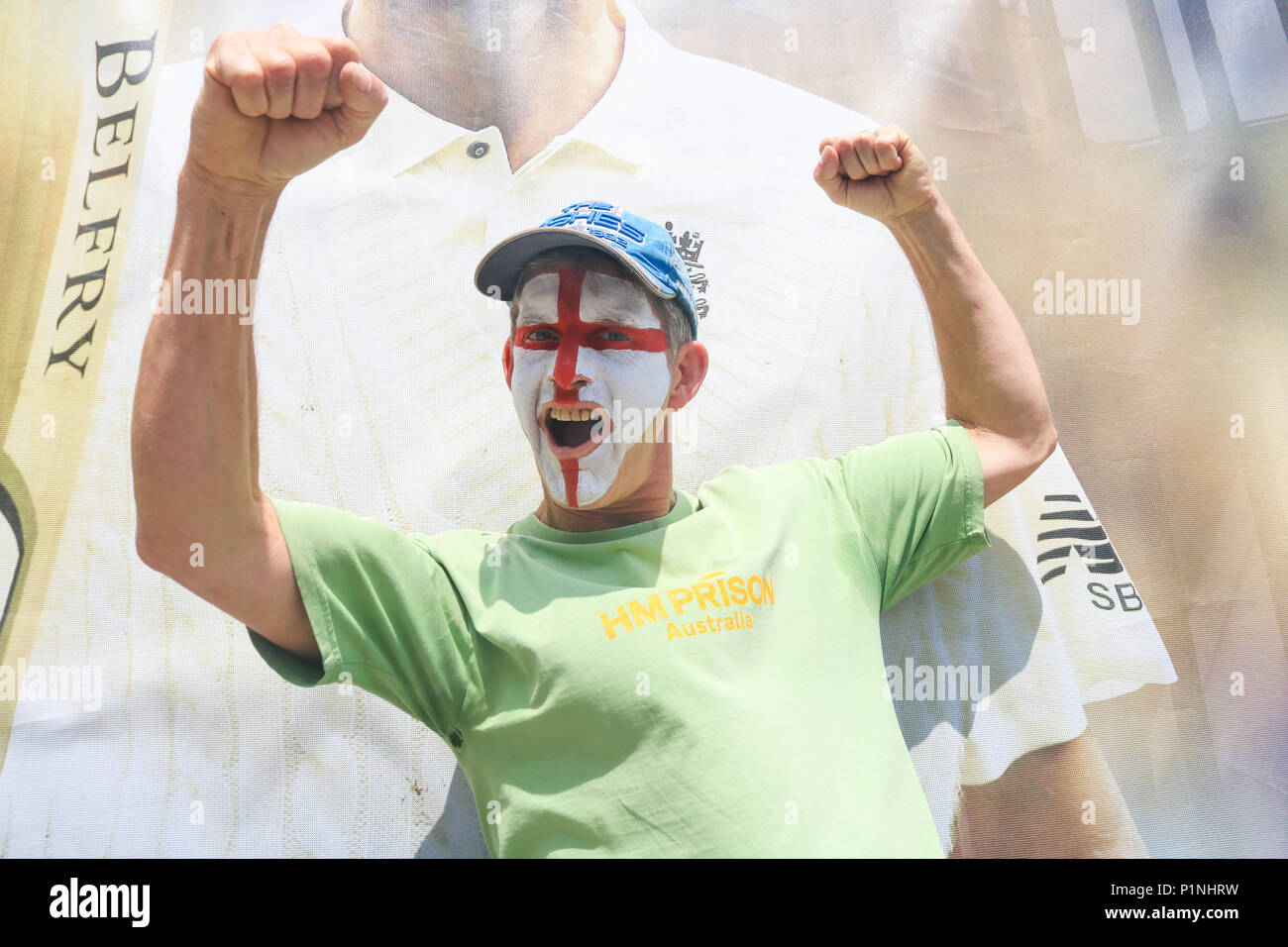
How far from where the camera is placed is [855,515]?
1.60 m

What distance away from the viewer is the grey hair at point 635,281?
60.4 inches

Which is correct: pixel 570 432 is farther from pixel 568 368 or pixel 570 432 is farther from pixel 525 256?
pixel 525 256

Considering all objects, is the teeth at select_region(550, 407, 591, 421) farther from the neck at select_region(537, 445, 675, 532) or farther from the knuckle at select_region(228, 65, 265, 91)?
the knuckle at select_region(228, 65, 265, 91)

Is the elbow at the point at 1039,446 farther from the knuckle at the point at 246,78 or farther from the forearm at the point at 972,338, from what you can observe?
the knuckle at the point at 246,78

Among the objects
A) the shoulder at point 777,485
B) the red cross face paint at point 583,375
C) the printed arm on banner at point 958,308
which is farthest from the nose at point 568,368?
the printed arm on banner at point 958,308

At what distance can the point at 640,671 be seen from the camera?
53.9 inches

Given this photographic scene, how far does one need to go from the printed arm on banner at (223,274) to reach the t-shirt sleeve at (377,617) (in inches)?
3.8

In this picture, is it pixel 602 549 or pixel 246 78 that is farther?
pixel 602 549

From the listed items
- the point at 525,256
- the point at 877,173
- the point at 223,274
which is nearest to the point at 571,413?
the point at 525,256

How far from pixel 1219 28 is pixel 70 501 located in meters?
2.17

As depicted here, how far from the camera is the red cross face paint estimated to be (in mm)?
1495

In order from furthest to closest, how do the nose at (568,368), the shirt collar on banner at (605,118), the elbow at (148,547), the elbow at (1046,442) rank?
the shirt collar on banner at (605,118) → the elbow at (1046,442) → the nose at (568,368) → the elbow at (148,547)

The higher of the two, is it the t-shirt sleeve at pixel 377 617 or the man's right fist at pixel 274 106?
the man's right fist at pixel 274 106

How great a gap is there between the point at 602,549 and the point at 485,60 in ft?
3.07
